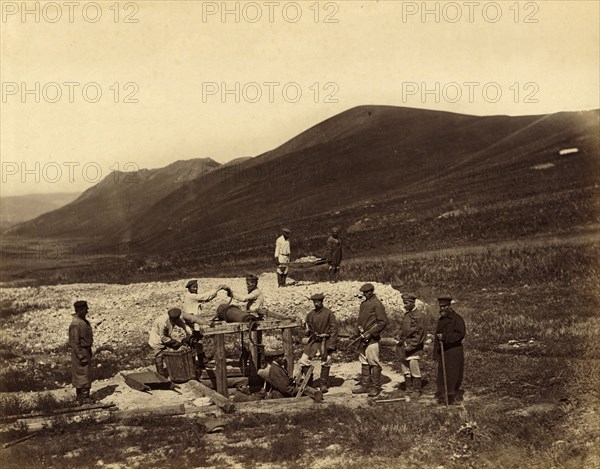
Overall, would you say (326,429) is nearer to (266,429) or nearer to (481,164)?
(266,429)

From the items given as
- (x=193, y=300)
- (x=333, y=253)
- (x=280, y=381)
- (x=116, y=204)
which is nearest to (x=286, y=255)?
(x=333, y=253)

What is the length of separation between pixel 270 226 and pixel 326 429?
47682mm

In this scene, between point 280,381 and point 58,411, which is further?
point 280,381

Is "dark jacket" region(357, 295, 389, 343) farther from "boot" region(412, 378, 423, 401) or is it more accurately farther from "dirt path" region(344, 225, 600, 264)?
"dirt path" region(344, 225, 600, 264)

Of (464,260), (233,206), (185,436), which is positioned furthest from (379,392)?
(233,206)

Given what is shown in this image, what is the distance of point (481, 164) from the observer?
5734cm

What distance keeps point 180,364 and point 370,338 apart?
14.8ft

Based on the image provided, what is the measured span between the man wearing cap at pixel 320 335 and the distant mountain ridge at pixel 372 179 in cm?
2834

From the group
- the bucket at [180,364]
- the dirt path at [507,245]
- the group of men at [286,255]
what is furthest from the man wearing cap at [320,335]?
the dirt path at [507,245]

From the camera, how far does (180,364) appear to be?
14.5 meters

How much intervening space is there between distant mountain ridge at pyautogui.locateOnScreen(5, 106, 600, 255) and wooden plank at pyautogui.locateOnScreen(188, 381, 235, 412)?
28880 mm

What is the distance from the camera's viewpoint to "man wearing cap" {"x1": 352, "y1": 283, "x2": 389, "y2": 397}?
13.0 m

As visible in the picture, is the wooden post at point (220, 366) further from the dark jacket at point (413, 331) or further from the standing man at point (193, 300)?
the dark jacket at point (413, 331)

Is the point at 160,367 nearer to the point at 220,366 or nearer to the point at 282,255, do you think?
the point at 220,366
